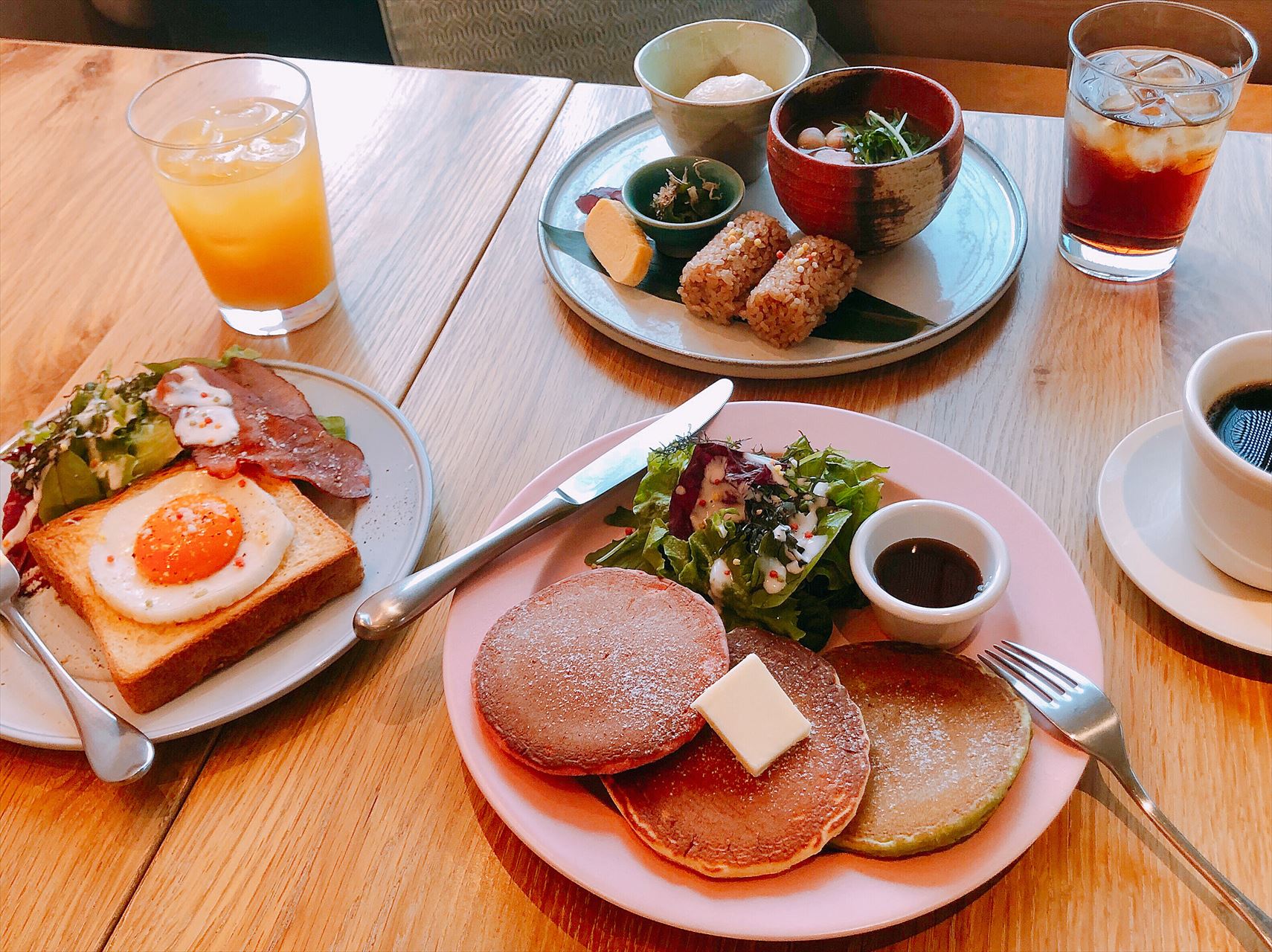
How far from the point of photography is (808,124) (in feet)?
5.49

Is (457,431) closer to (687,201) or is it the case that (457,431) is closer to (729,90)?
(687,201)

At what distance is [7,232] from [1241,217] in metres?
2.33

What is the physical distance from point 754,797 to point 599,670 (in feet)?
0.68

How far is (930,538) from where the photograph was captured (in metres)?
1.14

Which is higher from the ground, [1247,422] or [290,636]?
[1247,422]

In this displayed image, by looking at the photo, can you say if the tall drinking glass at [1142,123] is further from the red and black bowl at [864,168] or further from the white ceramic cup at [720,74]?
the white ceramic cup at [720,74]

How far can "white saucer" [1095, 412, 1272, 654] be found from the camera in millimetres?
1076

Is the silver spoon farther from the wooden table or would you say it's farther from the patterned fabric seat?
the patterned fabric seat

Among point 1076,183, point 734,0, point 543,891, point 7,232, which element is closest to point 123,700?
point 543,891

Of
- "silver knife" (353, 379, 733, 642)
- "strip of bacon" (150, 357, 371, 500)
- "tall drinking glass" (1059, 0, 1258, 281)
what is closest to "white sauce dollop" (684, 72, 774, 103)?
"tall drinking glass" (1059, 0, 1258, 281)

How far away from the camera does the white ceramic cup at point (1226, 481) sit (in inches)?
39.8

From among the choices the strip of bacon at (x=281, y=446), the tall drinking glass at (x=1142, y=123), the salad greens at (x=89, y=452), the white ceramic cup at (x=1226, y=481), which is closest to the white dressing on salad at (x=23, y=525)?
the salad greens at (x=89, y=452)

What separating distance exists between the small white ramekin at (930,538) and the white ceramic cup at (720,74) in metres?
0.91

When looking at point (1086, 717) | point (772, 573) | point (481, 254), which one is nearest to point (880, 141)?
point (481, 254)
